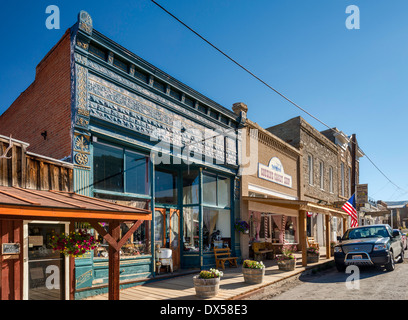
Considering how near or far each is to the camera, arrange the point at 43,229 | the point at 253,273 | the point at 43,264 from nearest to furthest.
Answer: the point at 43,264, the point at 43,229, the point at 253,273

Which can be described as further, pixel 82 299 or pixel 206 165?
pixel 206 165

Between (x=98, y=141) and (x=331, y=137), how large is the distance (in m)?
24.0

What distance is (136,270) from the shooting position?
10.2m

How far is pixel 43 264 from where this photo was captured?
7688 millimetres

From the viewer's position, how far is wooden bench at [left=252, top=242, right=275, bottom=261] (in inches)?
645

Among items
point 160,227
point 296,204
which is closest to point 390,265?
point 296,204

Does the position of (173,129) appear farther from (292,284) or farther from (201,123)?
(292,284)

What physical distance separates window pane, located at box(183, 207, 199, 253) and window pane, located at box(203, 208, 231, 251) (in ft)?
1.50

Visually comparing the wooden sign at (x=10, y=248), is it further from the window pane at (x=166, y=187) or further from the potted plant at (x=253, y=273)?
the potted plant at (x=253, y=273)

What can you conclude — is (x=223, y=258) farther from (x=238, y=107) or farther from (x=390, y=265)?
(x=238, y=107)

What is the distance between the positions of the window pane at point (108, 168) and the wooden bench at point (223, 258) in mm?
5317

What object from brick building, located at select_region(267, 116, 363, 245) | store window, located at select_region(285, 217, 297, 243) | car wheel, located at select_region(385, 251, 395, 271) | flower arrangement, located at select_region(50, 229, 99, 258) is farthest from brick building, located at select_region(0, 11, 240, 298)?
brick building, located at select_region(267, 116, 363, 245)

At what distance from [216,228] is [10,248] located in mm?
8832

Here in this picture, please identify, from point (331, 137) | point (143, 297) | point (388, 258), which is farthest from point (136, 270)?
point (331, 137)
